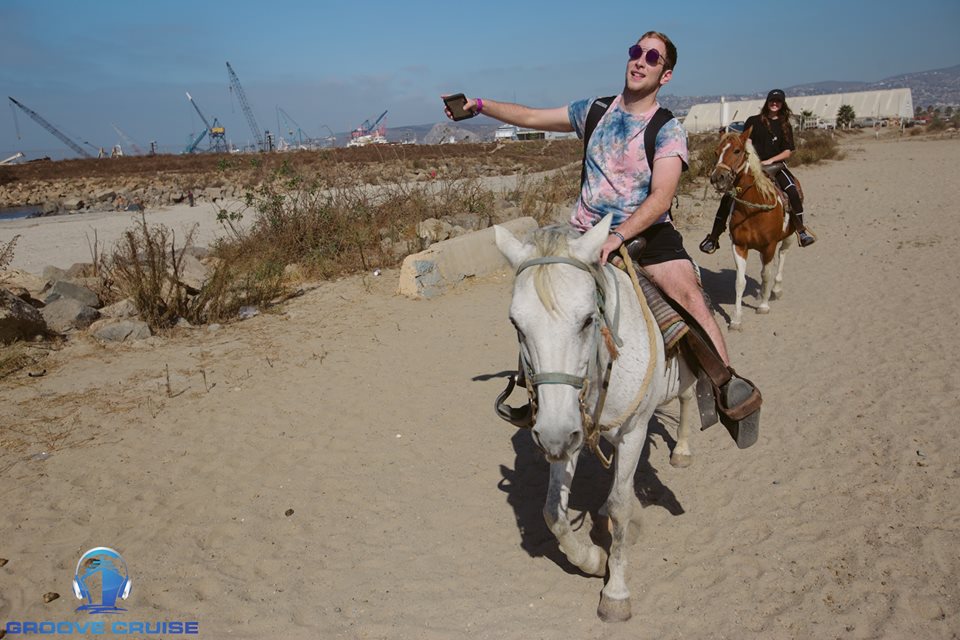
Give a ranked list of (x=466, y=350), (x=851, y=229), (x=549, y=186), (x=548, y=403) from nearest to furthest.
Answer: (x=548, y=403) < (x=466, y=350) < (x=851, y=229) < (x=549, y=186)

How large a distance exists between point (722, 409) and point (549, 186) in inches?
463

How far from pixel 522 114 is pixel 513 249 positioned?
1681mm

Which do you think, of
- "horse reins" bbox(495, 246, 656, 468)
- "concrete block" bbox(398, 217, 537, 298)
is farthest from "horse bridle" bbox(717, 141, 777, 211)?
"horse reins" bbox(495, 246, 656, 468)

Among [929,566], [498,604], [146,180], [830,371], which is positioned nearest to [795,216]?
[830,371]

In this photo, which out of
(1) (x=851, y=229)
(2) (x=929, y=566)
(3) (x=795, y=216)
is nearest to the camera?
(2) (x=929, y=566)

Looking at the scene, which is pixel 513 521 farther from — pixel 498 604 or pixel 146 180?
pixel 146 180

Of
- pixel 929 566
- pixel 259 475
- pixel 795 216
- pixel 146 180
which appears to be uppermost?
pixel 146 180

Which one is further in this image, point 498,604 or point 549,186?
point 549,186

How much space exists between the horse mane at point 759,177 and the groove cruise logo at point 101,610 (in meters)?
7.18

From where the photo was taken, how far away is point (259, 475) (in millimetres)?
4617

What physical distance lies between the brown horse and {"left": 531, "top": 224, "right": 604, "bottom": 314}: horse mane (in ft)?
17.8

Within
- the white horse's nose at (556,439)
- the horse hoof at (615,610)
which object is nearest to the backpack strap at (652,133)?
the white horse's nose at (556,439)

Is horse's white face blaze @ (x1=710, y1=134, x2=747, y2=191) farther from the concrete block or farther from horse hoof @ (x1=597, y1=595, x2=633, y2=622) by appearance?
horse hoof @ (x1=597, y1=595, x2=633, y2=622)

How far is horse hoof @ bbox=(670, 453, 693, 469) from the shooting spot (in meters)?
4.51
